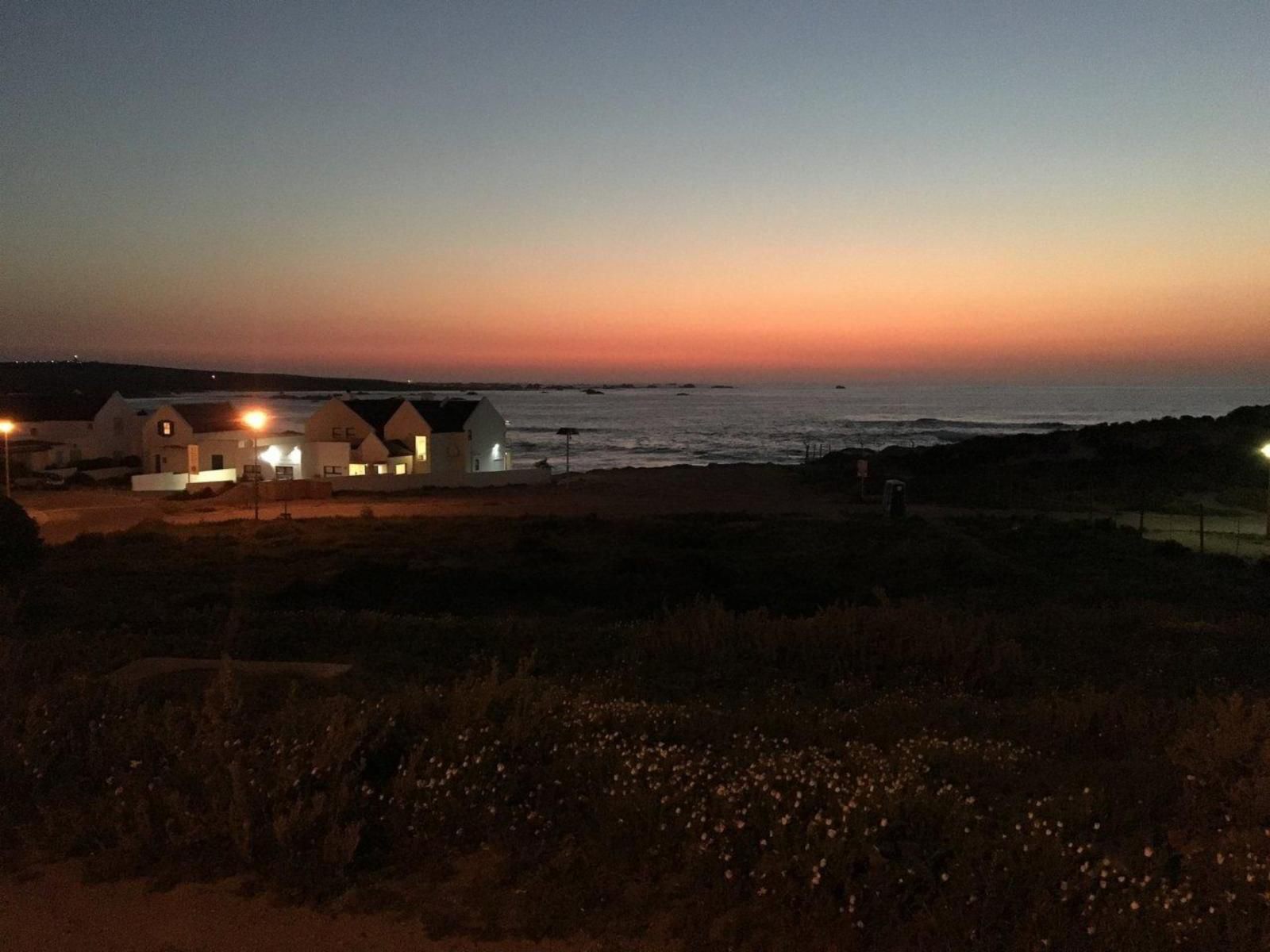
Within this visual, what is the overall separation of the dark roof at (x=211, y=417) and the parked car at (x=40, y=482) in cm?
673

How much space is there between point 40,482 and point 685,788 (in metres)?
51.1

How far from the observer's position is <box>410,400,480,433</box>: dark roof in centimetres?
5153

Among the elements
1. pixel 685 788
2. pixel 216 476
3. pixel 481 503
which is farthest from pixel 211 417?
pixel 685 788

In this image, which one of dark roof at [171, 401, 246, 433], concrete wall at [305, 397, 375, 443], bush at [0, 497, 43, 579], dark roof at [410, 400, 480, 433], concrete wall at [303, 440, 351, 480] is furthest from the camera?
dark roof at [171, 401, 246, 433]

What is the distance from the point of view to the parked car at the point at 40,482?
45500 millimetres

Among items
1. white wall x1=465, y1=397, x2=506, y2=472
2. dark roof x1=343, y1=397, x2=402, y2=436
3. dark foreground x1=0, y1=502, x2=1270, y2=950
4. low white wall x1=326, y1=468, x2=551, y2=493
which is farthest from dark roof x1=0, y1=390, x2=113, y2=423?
dark foreground x1=0, y1=502, x2=1270, y2=950

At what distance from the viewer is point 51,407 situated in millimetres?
57500

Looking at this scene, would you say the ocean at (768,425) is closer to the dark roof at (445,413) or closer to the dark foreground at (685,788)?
the dark roof at (445,413)

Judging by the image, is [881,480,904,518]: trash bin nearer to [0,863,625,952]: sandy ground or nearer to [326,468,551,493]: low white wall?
[326,468,551,493]: low white wall

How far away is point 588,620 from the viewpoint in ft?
45.6

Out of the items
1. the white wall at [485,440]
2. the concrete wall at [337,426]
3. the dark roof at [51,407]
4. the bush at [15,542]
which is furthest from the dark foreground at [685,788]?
the dark roof at [51,407]

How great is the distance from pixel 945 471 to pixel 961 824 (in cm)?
5293

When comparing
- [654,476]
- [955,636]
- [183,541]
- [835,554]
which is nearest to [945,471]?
[654,476]

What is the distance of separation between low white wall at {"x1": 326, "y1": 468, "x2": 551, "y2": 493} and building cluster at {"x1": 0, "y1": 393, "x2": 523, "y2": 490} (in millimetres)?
162
